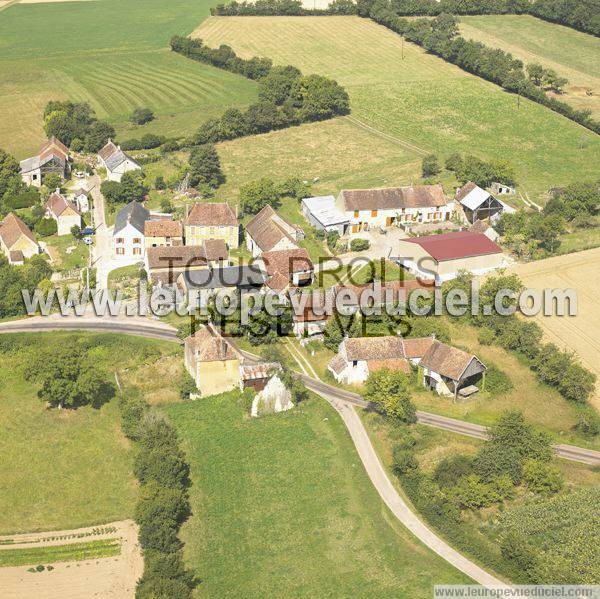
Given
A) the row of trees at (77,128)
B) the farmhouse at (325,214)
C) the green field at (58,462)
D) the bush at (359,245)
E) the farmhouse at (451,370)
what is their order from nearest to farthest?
the green field at (58,462) → the farmhouse at (451,370) → the bush at (359,245) → the farmhouse at (325,214) → the row of trees at (77,128)

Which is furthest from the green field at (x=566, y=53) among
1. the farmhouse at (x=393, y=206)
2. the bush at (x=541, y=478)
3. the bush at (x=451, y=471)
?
the bush at (x=451, y=471)

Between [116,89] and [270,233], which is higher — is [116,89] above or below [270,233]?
above

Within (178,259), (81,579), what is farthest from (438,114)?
(81,579)

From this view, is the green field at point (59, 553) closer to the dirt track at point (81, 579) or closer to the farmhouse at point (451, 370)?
the dirt track at point (81, 579)

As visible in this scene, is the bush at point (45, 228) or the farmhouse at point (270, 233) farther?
the bush at point (45, 228)

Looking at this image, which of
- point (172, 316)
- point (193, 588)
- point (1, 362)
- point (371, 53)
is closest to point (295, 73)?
point (371, 53)

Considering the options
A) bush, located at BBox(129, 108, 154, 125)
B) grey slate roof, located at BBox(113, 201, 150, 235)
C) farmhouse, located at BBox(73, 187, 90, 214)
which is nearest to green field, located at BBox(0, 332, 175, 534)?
grey slate roof, located at BBox(113, 201, 150, 235)

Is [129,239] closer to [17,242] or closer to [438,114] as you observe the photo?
[17,242]

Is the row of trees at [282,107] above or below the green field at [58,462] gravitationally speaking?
above
